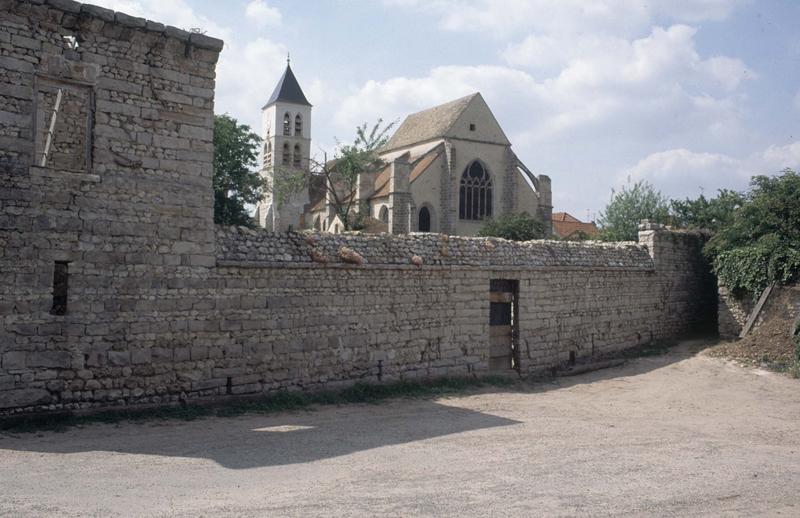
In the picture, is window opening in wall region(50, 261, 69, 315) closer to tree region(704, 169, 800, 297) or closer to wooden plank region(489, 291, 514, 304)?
wooden plank region(489, 291, 514, 304)

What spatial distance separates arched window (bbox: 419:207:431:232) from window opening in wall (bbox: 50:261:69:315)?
3587cm

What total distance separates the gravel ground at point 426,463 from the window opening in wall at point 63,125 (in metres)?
4.11

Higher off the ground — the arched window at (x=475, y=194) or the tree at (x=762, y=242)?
the arched window at (x=475, y=194)

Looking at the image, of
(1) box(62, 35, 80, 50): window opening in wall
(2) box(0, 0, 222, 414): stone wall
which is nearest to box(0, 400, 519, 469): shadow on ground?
(2) box(0, 0, 222, 414): stone wall

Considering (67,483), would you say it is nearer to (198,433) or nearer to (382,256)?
(198,433)

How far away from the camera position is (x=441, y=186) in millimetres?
45219

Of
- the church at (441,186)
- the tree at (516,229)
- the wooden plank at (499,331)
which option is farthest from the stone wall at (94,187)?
the church at (441,186)

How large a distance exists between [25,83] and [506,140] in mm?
41337

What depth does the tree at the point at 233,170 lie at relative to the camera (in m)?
26.5

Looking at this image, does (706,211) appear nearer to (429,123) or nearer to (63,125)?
(63,125)

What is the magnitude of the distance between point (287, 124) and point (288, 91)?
3050 millimetres

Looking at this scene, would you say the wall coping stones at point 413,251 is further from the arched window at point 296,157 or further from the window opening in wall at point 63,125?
the arched window at point 296,157

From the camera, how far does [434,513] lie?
21.9 ft

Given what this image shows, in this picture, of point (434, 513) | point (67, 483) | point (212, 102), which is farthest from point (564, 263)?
point (67, 483)
